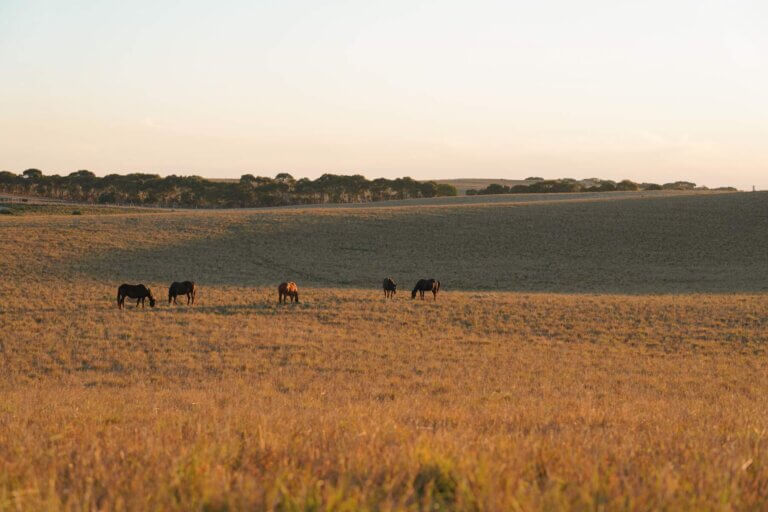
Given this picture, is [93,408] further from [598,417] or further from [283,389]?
[598,417]

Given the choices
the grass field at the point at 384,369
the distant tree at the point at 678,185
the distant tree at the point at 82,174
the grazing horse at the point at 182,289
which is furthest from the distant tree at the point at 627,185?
the grazing horse at the point at 182,289

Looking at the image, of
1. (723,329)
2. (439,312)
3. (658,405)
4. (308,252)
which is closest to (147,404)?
(658,405)

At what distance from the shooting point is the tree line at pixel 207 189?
12131 centimetres

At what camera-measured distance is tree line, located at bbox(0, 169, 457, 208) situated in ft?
398

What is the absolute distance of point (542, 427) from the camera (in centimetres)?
820

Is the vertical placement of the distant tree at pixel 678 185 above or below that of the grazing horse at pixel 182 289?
above

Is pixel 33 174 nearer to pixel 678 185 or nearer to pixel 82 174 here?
pixel 82 174

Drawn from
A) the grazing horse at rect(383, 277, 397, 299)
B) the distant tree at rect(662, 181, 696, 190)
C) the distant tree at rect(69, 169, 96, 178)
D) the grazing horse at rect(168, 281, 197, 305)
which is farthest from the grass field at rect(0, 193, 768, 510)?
the distant tree at rect(662, 181, 696, 190)

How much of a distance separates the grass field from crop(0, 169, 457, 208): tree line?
56.1 meters

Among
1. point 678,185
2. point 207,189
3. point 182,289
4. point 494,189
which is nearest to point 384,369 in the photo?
point 182,289

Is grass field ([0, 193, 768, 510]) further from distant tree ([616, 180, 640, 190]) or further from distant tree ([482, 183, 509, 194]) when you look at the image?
distant tree ([616, 180, 640, 190])

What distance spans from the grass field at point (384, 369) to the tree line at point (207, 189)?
56.1 m

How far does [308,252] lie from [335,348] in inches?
1394

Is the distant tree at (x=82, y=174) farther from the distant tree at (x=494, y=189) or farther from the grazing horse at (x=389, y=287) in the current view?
the grazing horse at (x=389, y=287)
